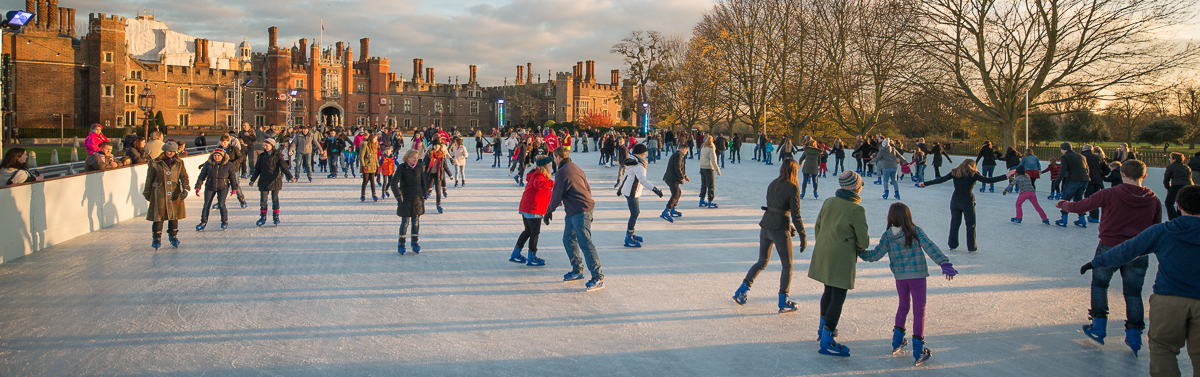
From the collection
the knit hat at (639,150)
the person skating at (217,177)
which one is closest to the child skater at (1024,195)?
the knit hat at (639,150)

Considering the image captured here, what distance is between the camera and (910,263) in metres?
4.54

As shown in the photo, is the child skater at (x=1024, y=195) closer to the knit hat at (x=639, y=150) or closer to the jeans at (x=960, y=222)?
the jeans at (x=960, y=222)

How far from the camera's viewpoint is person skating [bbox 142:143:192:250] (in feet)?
27.2

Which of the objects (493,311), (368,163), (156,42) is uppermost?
(156,42)

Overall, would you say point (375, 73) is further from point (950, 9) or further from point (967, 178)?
point (967, 178)

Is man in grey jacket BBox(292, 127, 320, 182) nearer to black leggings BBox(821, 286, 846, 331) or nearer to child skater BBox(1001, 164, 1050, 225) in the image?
child skater BBox(1001, 164, 1050, 225)

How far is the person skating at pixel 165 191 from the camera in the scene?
829 cm

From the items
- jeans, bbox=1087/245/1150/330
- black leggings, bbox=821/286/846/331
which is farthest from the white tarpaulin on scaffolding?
jeans, bbox=1087/245/1150/330

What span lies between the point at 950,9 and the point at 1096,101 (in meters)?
5.28

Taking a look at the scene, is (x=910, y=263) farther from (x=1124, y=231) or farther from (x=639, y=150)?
(x=639, y=150)

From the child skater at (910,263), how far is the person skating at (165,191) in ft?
26.3

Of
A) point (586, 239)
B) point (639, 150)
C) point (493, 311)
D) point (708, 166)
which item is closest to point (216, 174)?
point (639, 150)

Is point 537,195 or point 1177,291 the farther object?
point 537,195

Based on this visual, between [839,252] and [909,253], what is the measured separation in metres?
0.44
